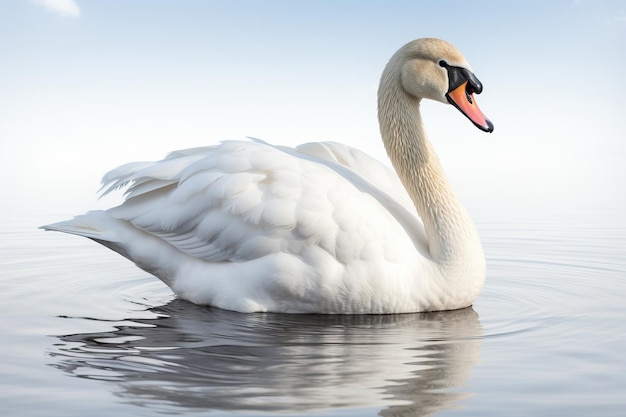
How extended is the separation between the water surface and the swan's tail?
13.7 inches

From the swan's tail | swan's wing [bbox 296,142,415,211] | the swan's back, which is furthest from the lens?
swan's wing [bbox 296,142,415,211]

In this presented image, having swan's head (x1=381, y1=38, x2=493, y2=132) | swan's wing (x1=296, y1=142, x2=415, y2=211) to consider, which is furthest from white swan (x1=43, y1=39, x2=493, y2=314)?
swan's wing (x1=296, y1=142, x2=415, y2=211)

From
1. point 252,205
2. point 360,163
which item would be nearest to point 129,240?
point 252,205

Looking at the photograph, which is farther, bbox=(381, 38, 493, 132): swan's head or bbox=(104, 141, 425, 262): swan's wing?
bbox=(381, 38, 493, 132): swan's head

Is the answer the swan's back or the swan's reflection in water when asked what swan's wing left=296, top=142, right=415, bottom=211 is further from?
the swan's reflection in water

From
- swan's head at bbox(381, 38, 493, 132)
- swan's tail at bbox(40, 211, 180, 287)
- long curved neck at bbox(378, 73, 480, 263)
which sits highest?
swan's head at bbox(381, 38, 493, 132)

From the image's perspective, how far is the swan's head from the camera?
726 centimetres

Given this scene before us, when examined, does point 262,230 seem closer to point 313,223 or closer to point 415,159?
point 313,223

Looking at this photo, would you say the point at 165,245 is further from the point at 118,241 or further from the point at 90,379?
the point at 90,379

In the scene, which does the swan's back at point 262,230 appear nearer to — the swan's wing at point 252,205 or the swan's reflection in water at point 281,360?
the swan's wing at point 252,205

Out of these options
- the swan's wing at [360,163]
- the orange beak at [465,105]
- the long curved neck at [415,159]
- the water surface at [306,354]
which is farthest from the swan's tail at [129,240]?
the orange beak at [465,105]

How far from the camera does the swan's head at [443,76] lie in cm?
726

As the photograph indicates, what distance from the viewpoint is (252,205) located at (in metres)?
6.73

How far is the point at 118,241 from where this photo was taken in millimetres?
7285
